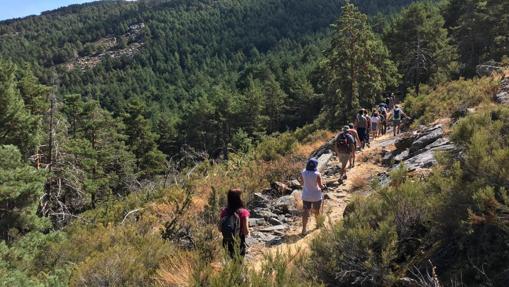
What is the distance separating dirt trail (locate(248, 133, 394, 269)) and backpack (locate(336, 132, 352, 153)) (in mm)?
714

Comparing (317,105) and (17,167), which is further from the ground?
(17,167)

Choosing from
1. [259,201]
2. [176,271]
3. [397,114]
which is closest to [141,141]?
[397,114]

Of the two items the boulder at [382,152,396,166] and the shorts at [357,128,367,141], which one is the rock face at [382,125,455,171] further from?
the shorts at [357,128,367,141]

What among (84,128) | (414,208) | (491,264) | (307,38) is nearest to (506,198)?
(491,264)

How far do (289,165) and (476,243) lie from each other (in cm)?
852

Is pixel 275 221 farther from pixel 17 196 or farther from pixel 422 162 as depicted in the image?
pixel 17 196

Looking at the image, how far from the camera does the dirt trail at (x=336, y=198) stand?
7.14 m

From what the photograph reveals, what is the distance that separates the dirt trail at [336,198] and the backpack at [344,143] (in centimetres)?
71

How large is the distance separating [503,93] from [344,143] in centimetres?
506

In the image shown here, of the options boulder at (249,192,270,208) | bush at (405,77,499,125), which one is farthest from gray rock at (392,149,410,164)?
boulder at (249,192,270,208)

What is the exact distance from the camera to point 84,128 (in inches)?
1449

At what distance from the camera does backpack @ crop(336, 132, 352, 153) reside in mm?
11406

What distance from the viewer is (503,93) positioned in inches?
508

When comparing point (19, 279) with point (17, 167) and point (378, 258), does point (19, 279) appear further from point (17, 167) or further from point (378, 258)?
point (17, 167)
